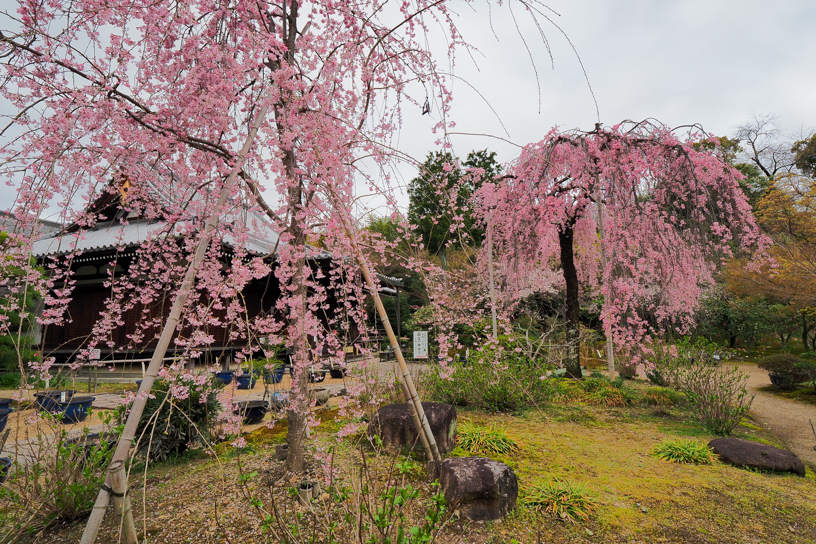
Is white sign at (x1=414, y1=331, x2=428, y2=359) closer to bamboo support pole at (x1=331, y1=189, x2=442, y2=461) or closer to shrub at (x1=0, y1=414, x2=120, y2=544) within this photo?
bamboo support pole at (x1=331, y1=189, x2=442, y2=461)

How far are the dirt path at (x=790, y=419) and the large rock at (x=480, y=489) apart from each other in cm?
416

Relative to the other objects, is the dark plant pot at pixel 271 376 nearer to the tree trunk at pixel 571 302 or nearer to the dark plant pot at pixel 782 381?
the tree trunk at pixel 571 302

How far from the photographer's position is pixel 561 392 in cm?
698

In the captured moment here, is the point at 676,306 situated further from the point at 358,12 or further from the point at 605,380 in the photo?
the point at 358,12

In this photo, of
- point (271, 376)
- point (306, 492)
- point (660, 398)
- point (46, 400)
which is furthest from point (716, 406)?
point (46, 400)

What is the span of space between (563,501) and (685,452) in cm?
212

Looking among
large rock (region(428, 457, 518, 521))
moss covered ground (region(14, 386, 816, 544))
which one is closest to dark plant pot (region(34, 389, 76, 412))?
moss covered ground (region(14, 386, 816, 544))

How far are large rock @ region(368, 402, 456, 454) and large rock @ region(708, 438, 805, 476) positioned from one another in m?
2.92

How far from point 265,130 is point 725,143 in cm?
2674

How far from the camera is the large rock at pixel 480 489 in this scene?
291cm

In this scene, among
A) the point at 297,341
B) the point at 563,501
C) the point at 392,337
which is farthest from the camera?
the point at 297,341

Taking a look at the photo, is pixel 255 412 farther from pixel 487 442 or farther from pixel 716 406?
pixel 716 406

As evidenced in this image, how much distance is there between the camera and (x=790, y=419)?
6910 millimetres

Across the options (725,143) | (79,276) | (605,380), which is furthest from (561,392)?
(725,143)
